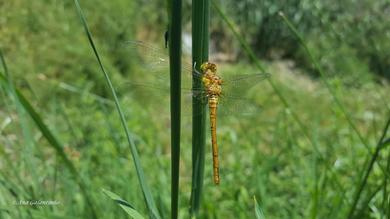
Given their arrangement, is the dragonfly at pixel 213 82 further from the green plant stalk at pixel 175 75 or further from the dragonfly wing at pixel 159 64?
the green plant stalk at pixel 175 75

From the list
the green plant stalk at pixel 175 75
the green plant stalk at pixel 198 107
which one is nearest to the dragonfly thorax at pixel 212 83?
the green plant stalk at pixel 198 107

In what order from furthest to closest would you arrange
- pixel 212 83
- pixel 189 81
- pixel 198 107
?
pixel 189 81 < pixel 212 83 < pixel 198 107

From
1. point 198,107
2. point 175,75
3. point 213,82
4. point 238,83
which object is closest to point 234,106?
point 238,83

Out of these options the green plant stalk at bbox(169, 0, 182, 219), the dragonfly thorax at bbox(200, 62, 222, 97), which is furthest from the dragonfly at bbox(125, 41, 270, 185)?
the green plant stalk at bbox(169, 0, 182, 219)

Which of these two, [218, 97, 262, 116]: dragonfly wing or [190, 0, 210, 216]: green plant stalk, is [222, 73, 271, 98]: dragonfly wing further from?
[190, 0, 210, 216]: green plant stalk

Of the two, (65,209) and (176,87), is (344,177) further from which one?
(176,87)

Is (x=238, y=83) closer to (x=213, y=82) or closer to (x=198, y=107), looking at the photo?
(x=213, y=82)
